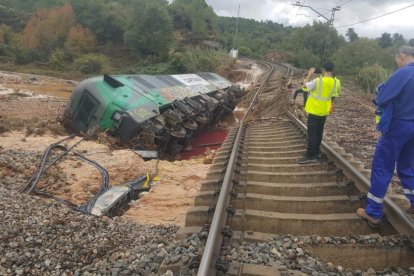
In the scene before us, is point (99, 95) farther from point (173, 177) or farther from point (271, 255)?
point (271, 255)

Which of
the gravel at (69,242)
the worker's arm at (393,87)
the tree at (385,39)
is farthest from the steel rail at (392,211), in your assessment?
the tree at (385,39)

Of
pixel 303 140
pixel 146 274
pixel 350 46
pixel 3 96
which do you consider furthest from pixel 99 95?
pixel 350 46

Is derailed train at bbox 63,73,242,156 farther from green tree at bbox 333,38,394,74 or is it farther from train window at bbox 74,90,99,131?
green tree at bbox 333,38,394,74

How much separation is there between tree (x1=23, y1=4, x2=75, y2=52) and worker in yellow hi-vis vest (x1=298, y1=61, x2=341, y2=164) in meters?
57.1

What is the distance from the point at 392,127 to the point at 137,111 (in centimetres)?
939

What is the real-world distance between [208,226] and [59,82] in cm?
3980

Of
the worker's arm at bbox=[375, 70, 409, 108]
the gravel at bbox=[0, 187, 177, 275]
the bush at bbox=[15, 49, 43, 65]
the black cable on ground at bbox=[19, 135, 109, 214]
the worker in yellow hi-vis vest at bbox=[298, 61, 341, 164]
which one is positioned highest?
the worker's arm at bbox=[375, 70, 409, 108]

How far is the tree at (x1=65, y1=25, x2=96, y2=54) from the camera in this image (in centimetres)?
5606

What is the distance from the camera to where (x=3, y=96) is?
2583cm

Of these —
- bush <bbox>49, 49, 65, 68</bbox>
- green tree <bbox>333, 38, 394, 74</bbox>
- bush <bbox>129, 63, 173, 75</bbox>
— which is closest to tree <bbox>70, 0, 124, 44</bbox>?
bush <bbox>49, 49, 65, 68</bbox>

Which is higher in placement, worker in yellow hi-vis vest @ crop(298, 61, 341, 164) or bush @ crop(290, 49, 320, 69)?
worker in yellow hi-vis vest @ crop(298, 61, 341, 164)

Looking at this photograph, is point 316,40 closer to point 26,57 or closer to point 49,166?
point 26,57

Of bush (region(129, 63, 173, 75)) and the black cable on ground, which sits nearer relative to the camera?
the black cable on ground

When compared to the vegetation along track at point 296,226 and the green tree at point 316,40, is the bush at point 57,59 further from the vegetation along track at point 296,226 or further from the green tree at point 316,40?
the vegetation along track at point 296,226
